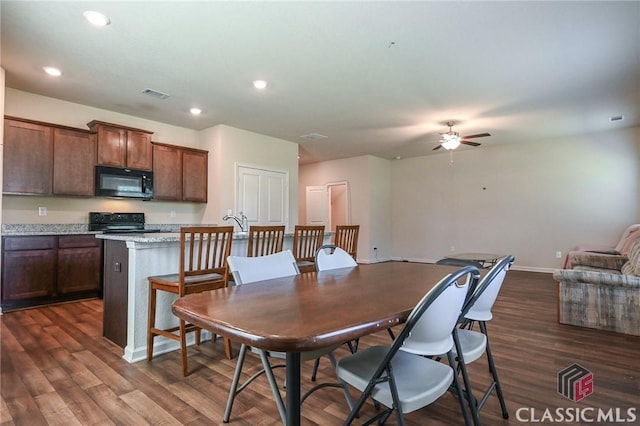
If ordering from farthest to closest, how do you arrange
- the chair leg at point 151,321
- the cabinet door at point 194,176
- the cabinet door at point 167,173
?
the cabinet door at point 194,176 < the cabinet door at point 167,173 < the chair leg at point 151,321

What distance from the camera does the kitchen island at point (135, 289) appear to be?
256 cm

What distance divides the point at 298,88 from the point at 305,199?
17.5 feet

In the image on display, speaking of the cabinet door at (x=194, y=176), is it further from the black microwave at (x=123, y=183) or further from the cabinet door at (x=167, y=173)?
the black microwave at (x=123, y=183)

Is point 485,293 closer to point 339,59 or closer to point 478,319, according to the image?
point 478,319

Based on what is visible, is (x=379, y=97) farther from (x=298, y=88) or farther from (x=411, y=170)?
(x=411, y=170)

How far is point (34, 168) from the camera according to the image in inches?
161

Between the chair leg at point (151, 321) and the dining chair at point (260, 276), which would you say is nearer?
the dining chair at point (260, 276)

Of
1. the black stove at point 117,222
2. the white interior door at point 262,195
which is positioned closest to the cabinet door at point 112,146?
the black stove at point 117,222

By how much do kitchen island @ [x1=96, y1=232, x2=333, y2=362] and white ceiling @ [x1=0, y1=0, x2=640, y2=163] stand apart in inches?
68.0

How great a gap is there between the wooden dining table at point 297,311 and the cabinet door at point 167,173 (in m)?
4.23

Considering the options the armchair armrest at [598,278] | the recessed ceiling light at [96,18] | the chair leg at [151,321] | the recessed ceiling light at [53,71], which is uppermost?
the recessed ceiling light at [53,71]

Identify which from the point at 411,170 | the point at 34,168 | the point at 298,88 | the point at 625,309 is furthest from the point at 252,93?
the point at 411,170

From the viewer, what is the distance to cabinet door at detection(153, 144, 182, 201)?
5.21m

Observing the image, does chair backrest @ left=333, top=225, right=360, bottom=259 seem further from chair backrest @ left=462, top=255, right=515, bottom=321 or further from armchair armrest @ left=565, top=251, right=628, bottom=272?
armchair armrest @ left=565, top=251, right=628, bottom=272
